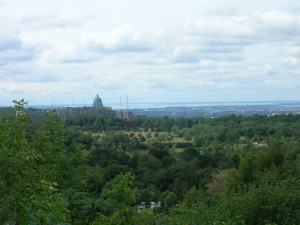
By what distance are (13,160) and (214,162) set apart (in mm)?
50809

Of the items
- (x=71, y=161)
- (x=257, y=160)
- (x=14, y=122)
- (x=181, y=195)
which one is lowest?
(x=181, y=195)

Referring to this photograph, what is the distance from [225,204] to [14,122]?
763 centimetres

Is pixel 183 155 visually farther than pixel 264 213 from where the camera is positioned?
Yes

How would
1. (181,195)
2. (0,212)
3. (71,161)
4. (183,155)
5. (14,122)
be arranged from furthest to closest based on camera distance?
(183,155)
(181,195)
(71,161)
(14,122)
(0,212)

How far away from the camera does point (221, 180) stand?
38.8 m

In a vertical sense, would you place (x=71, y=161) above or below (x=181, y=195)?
above

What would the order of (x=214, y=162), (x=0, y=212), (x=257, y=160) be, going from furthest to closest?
(x=214, y=162) → (x=257, y=160) → (x=0, y=212)

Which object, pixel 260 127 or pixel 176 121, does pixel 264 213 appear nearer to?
pixel 260 127

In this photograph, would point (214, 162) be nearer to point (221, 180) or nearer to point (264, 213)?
point (221, 180)

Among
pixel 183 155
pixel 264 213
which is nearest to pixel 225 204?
pixel 264 213

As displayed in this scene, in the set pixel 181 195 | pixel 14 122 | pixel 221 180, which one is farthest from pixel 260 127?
pixel 14 122

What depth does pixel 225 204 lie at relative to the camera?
614 inches

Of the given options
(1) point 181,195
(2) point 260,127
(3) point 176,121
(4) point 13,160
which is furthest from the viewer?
(3) point 176,121

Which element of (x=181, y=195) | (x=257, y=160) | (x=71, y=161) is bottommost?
(x=181, y=195)
